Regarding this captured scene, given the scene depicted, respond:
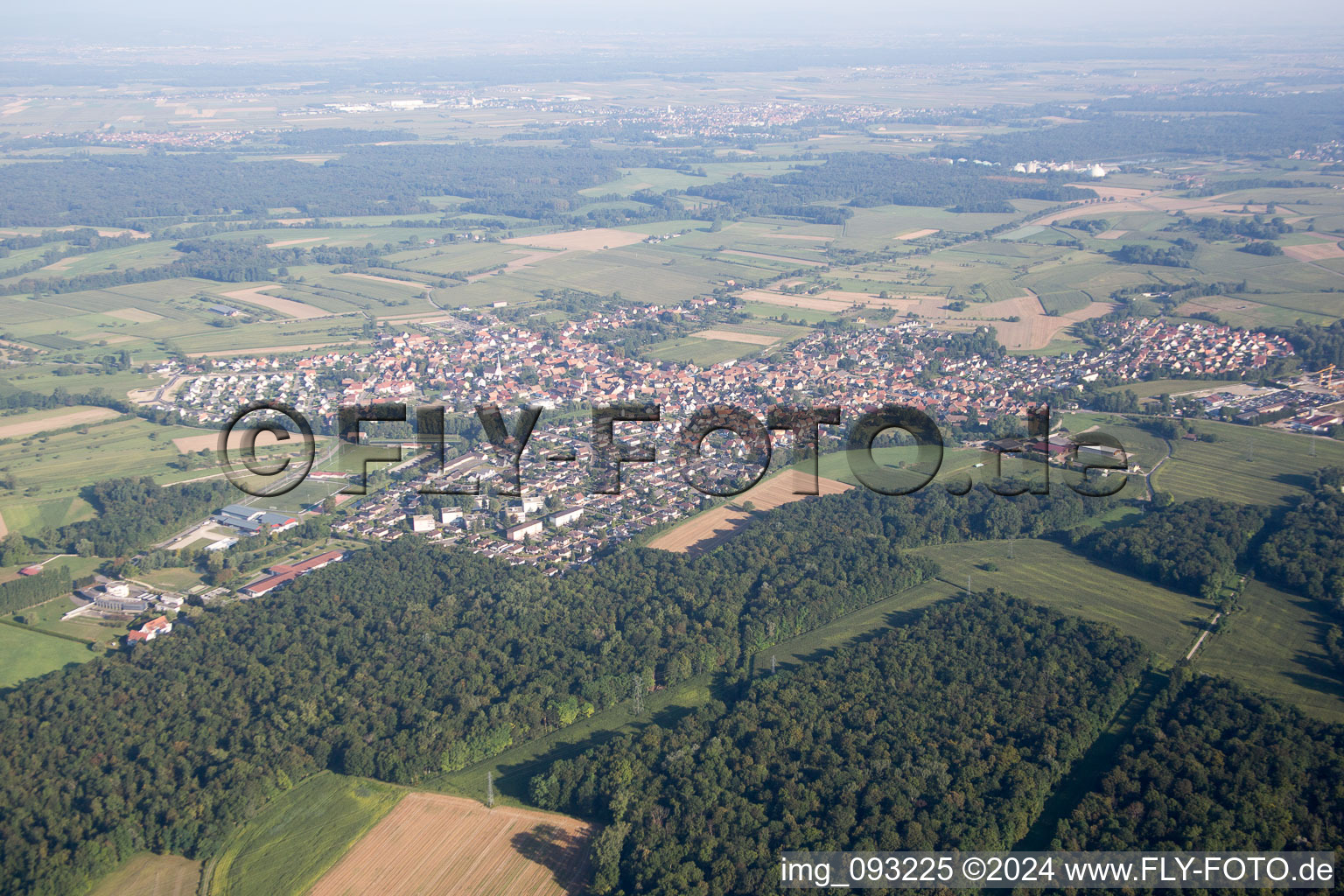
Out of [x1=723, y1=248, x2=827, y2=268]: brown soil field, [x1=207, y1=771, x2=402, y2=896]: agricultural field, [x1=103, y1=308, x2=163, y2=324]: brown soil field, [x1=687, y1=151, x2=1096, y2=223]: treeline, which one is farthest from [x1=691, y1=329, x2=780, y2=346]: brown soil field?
[x1=207, y1=771, x2=402, y2=896]: agricultural field

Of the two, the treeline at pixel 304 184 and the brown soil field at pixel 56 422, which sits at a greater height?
the treeline at pixel 304 184

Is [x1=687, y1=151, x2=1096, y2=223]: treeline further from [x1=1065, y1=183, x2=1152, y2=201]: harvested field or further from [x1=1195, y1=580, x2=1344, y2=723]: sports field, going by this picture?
[x1=1195, y1=580, x2=1344, y2=723]: sports field

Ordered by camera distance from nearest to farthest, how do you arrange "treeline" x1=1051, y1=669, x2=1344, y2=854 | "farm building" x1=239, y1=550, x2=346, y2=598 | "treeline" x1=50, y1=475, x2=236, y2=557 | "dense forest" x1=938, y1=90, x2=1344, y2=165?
"treeline" x1=1051, y1=669, x2=1344, y2=854, "farm building" x1=239, y1=550, x2=346, y2=598, "treeline" x1=50, y1=475, x2=236, y2=557, "dense forest" x1=938, y1=90, x2=1344, y2=165

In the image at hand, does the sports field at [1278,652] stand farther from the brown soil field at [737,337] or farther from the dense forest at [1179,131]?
the dense forest at [1179,131]

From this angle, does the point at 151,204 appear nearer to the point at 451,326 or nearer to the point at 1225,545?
the point at 451,326

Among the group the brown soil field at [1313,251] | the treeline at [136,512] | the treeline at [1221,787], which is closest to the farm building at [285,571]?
the treeline at [136,512]
